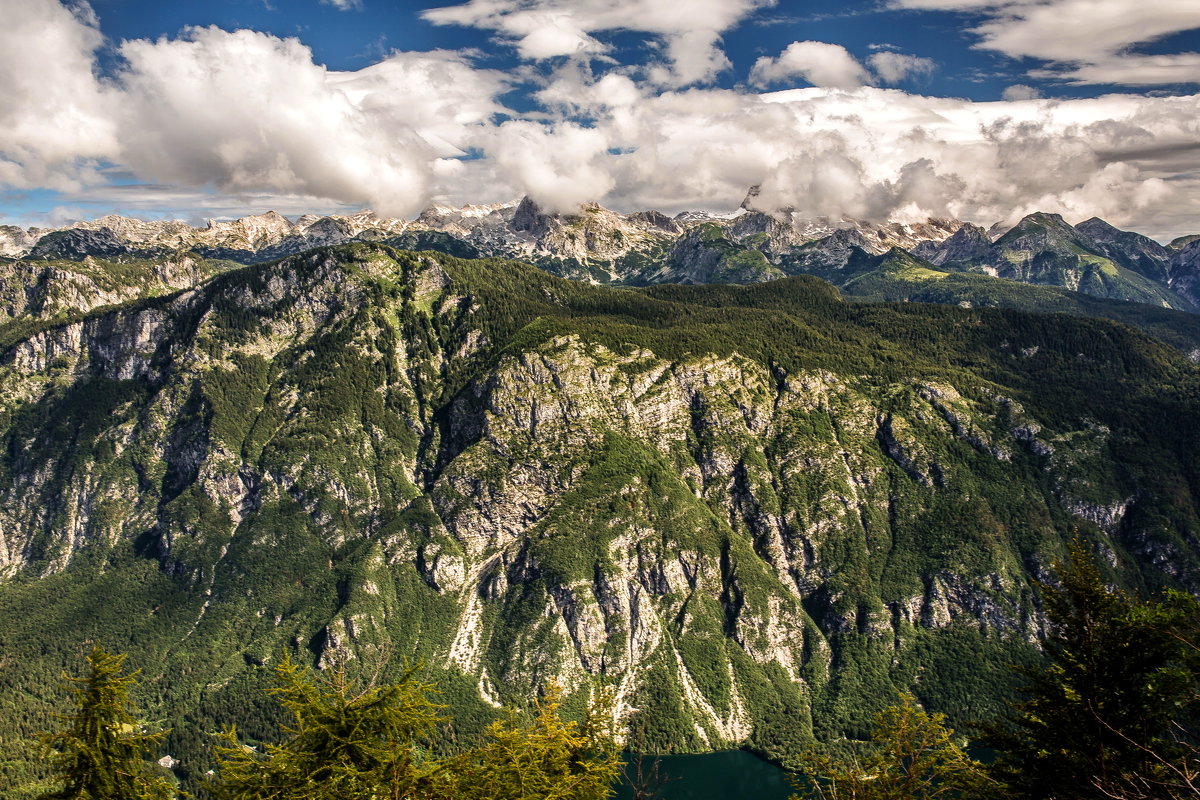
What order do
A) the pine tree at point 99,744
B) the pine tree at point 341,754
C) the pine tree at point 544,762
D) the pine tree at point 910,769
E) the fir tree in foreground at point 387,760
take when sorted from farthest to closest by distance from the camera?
the pine tree at point 99,744 < the pine tree at point 910,769 < the pine tree at point 544,762 < the fir tree in foreground at point 387,760 < the pine tree at point 341,754

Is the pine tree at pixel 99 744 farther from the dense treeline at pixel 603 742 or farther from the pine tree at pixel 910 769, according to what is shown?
the pine tree at pixel 910 769

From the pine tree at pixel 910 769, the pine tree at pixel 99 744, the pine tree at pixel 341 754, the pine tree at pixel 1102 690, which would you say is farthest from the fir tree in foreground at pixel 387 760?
the pine tree at pixel 1102 690

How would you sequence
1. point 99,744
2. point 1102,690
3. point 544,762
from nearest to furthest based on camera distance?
1. point 1102,690
2. point 544,762
3. point 99,744

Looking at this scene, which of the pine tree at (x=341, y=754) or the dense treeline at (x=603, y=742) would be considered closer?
the pine tree at (x=341, y=754)

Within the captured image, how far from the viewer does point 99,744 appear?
32812mm

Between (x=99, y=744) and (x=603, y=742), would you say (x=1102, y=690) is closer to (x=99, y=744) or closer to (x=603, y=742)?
(x=603, y=742)

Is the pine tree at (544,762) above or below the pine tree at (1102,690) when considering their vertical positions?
below

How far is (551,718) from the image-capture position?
32750mm

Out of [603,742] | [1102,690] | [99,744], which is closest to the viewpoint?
[1102,690]

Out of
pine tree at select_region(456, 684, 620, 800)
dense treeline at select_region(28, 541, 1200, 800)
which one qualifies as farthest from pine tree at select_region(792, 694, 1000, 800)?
pine tree at select_region(456, 684, 620, 800)

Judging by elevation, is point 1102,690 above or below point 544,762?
above

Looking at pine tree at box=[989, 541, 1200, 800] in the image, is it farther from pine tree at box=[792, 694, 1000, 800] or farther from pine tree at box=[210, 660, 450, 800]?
pine tree at box=[210, 660, 450, 800]

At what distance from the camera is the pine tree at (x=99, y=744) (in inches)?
1266

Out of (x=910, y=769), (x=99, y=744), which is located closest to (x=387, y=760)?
(x=99, y=744)
